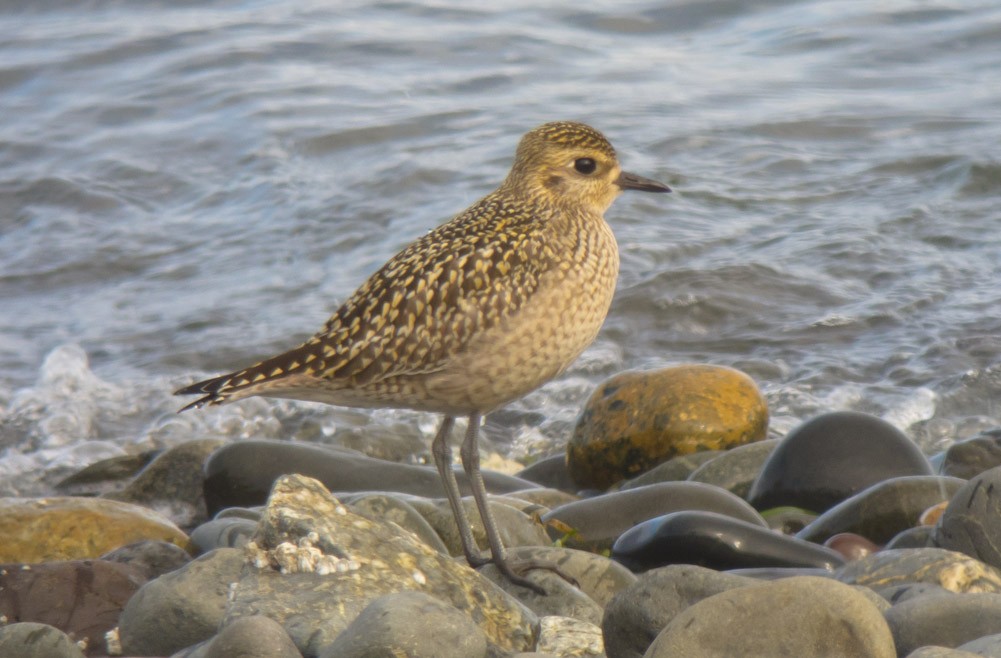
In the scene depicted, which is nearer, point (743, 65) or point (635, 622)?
point (635, 622)

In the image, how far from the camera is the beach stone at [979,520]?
16.7ft

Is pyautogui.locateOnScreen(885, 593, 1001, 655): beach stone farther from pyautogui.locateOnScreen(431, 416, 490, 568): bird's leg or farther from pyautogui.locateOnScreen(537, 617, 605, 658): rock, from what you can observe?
pyautogui.locateOnScreen(431, 416, 490, 568): bird's leg

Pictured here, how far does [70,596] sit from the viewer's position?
490 centimetres

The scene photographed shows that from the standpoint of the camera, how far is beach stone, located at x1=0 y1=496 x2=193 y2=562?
5.71m

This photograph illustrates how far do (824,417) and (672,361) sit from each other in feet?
10.6

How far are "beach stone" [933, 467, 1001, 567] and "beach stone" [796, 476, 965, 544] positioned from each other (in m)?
0.69

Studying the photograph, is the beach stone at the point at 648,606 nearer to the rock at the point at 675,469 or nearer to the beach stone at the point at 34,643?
the beach stone at the point at 34,643

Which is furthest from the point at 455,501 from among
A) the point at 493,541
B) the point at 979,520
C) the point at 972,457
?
the point at 972,457

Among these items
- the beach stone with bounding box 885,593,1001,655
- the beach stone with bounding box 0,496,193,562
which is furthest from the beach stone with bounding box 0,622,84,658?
the beach stone with bounding box 885,593,1001,655

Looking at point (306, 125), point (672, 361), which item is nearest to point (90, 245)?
point (306, 125)

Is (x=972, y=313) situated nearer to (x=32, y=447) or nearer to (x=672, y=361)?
(x=672, y=361)

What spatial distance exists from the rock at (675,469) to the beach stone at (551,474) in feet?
2.00

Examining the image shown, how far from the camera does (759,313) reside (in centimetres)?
1047

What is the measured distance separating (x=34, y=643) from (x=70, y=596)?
78 centimetres
